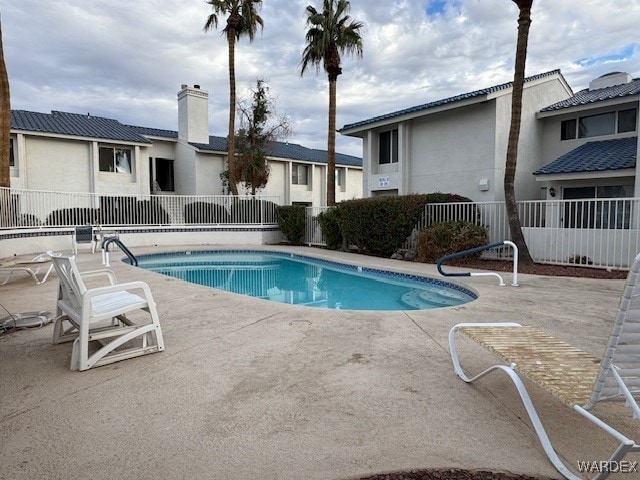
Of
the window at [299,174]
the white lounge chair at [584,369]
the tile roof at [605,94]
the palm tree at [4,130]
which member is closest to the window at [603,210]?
the tile roof at [605,94]

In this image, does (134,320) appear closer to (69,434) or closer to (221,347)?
(221,347)

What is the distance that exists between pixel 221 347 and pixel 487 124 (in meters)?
14.5

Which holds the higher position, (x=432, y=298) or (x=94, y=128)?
(x=94, y=128)

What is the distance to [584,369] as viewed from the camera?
2.62m

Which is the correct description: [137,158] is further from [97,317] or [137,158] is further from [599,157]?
[599,157]

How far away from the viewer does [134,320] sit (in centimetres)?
535

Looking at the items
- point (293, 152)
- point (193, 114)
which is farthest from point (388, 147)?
point (193, 114)

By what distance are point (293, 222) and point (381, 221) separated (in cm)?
598

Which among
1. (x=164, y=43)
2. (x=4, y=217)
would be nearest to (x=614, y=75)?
(x=164, y=43)

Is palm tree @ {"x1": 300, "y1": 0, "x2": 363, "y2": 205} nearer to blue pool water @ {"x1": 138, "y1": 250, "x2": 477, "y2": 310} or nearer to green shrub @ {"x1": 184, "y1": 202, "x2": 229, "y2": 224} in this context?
blue pool water @ {"x1": 138, "y1": 250, "x2": 477, "y2": 310}

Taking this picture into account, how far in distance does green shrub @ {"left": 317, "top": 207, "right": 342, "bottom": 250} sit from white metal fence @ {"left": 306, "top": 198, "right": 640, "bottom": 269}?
129 inches

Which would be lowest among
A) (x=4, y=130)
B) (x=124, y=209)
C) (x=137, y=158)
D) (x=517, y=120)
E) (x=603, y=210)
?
(x=603, y=210)

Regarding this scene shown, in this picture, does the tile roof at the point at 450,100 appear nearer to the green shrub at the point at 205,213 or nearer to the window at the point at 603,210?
the window at the point at 603,210

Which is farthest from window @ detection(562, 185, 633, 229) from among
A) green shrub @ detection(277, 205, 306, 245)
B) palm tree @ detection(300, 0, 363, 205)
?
green shrub @ detection(277, 205, 306, 245)
